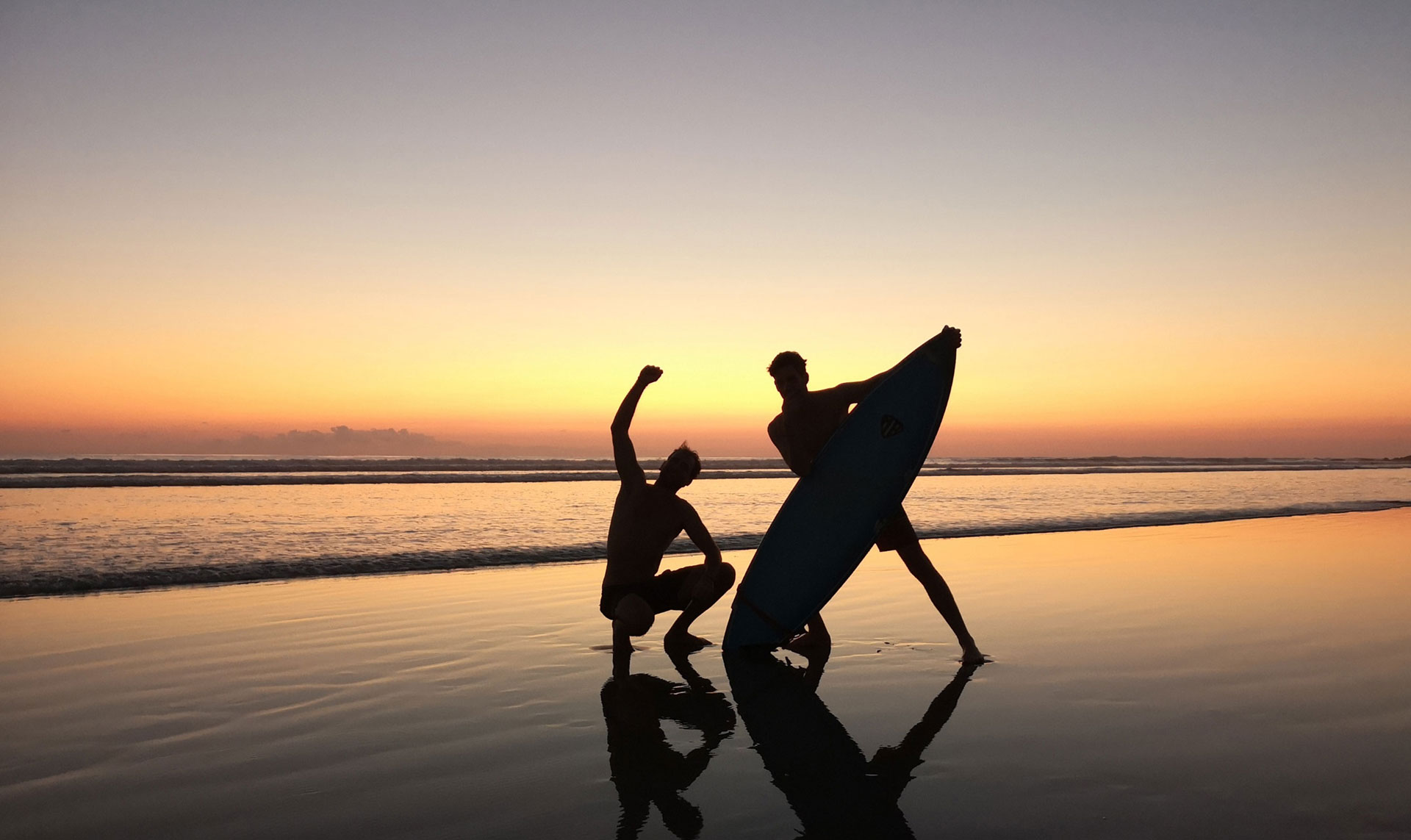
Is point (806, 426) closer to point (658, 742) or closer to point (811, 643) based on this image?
point (811, 643)

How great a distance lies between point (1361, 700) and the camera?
3.94 meters

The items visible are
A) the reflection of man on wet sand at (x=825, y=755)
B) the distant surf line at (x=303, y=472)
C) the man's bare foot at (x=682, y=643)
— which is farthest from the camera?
the distant surf line at (x=303, y=472)

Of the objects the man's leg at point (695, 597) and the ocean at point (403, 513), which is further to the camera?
the ocean at point (403, 513)

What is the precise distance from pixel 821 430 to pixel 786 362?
55cm

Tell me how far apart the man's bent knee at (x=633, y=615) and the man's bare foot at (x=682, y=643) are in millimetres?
508

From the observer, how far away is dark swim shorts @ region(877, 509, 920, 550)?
5105 mm

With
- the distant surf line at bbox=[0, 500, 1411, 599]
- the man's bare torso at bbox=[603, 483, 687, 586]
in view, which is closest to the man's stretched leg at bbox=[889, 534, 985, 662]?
the man's bare torso at bbox=[603, 483, 687, 586]

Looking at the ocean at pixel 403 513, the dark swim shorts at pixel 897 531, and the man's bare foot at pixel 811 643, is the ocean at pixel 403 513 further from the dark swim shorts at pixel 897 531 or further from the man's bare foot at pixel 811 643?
the dark swim shorts at pixel 897 531

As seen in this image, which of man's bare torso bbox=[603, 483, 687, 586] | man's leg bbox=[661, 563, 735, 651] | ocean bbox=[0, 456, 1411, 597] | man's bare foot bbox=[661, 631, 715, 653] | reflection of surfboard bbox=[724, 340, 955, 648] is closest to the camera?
man's bare torso bbox=[603, 483, 687, 586]

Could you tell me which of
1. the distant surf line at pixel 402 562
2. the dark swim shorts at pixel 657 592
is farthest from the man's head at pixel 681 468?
the distant surf line at pixel 402 562

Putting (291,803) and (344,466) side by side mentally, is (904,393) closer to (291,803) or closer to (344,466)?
(291,803)

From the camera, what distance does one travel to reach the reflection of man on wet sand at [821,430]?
16.7 ft

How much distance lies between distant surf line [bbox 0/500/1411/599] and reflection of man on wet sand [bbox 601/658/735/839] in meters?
4.85

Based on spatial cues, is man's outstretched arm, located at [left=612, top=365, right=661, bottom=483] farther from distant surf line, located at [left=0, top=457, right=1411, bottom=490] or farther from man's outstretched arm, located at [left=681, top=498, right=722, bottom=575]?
distant surf line, located at [left=0, top=457, right=1411, bottom=490]
